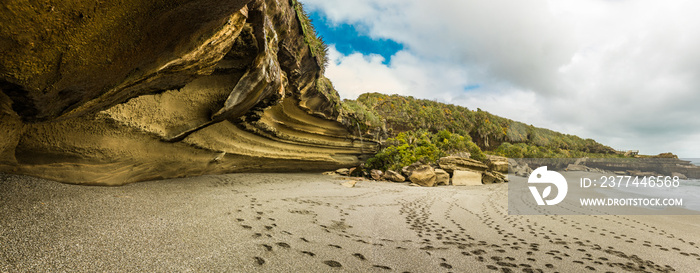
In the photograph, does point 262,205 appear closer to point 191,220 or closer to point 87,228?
point 191,220

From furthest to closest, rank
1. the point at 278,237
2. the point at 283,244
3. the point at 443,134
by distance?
the point at 443,134 → the point at 278,237 → the point at 283,244

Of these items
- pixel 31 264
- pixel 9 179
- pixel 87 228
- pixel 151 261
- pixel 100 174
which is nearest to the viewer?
pixel 31 264

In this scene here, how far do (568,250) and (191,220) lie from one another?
232 inches

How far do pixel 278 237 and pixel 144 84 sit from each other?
239 centimetres

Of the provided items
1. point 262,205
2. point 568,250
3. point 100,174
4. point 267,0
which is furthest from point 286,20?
point 568,250

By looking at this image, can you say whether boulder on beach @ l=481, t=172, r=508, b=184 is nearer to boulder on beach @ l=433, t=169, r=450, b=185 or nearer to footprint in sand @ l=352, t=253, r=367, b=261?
boulder on beach @ l=433, t=169, r=450, b=185

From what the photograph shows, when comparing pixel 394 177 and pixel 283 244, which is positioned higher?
pixel 283 244

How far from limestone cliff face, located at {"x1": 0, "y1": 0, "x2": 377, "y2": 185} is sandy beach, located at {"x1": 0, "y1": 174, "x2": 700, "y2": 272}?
62cm

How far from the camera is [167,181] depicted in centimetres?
591

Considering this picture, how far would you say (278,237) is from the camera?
312cm

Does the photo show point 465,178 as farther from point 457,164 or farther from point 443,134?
point 443,134

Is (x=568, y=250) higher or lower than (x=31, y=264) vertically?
lower

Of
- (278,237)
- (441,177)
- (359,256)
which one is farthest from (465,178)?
(278,237)

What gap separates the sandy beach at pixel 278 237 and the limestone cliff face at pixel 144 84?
24.3 inches
